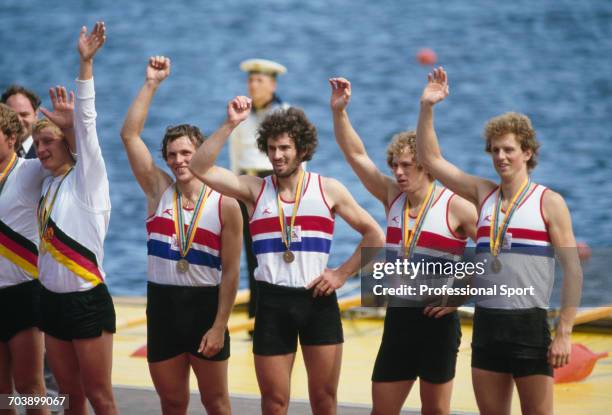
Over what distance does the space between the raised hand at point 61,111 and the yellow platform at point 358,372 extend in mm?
2073

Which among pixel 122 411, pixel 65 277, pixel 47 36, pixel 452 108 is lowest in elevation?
pixel 122 411

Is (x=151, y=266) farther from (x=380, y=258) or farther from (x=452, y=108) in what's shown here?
(x=452, y=108)

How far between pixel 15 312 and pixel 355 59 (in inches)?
621

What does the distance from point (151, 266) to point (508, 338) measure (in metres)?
1.56

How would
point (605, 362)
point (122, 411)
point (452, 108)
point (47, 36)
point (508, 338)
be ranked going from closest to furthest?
point (508, 338) < point (122, 411) < point (605, 362) < point (452, 108) < point (47, 36)

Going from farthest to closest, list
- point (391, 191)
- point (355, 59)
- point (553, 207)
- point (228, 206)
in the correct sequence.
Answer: point (355, 59) < point (391, 191) < point (228, 206) < point (553, 207)

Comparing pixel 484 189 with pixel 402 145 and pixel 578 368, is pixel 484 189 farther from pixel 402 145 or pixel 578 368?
pixel 578 368

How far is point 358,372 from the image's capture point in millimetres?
7023

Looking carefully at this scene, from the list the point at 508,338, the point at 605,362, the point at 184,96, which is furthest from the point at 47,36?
the point at 508,338

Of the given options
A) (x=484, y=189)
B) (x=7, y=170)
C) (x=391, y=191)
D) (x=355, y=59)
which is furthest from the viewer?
(x=355, y=59)

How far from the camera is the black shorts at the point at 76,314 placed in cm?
488

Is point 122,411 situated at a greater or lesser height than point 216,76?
lesser

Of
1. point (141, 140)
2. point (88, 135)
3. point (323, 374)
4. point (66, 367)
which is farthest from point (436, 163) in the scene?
point (66, 367)

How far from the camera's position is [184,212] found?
4973mm
